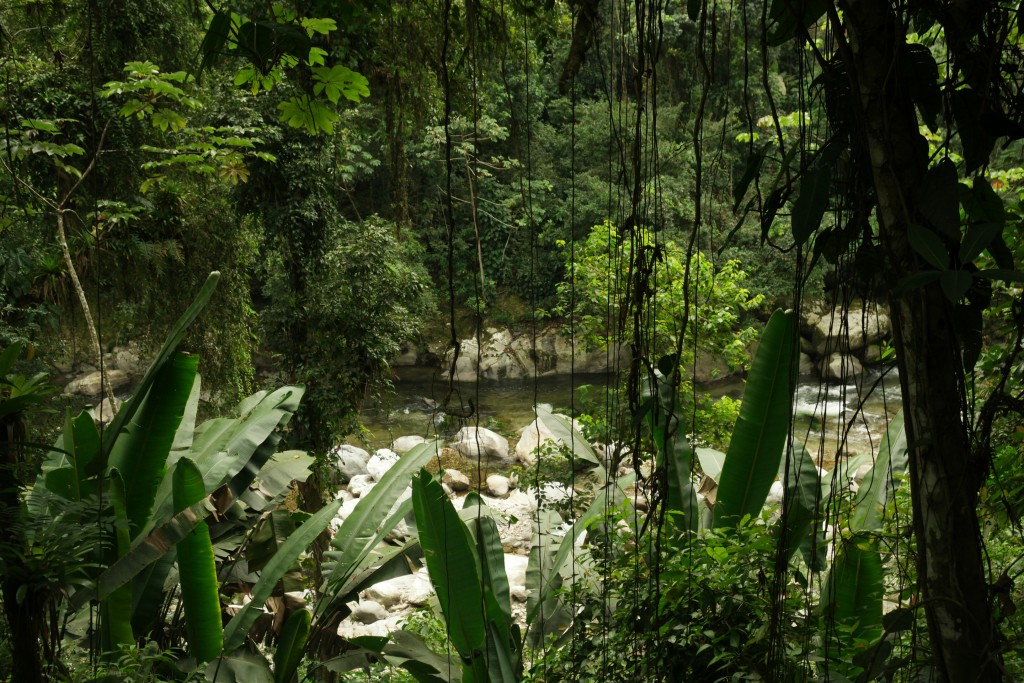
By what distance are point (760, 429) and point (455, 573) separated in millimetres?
1185

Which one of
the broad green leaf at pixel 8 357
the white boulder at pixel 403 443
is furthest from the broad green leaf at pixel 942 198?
the white boulder at pixel 403 443

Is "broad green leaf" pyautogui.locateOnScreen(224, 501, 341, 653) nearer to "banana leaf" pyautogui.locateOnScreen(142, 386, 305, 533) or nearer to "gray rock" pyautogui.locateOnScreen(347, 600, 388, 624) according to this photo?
"banana leaf" pyautogui.locateOnScreen(142, 386, 305, 533)

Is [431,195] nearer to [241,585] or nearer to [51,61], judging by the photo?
[51,61]

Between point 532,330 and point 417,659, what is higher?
point 532,330

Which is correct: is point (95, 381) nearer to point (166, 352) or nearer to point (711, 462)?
point (166, 352)

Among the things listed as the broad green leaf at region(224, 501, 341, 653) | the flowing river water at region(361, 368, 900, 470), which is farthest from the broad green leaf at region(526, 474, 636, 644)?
the flowing river water at region(361, 368, 900, 470)

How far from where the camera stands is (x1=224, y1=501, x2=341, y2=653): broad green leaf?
9.77 feet

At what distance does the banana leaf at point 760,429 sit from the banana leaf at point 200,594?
75.8 inches

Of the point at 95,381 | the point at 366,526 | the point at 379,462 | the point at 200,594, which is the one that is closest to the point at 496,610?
the point at 366,526

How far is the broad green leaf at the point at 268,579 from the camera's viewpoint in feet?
9.77

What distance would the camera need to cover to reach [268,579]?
3066mm

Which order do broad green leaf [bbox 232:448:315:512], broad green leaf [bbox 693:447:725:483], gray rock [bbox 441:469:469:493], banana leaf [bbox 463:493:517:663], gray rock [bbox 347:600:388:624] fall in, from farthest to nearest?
gray rock [bbox 441:469:469:493]
gray rock [bbox 347:600:388:624]
broad green leaf [bbox 232:448:315:512]
broad green leaf [bbox 693:447:725:483]
banana leaf [bbox 463:493:517:663]

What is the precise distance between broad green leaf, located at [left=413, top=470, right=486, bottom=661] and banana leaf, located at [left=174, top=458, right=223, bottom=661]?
2.90 ft

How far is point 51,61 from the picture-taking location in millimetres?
6000
